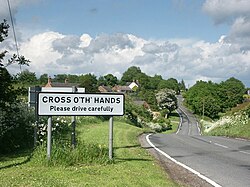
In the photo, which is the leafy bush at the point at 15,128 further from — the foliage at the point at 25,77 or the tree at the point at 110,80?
the tree at the point at 110,80

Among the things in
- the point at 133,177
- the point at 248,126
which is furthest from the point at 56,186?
the point at 248,126

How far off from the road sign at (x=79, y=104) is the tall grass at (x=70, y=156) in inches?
39.4

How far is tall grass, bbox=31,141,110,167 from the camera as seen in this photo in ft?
35.3

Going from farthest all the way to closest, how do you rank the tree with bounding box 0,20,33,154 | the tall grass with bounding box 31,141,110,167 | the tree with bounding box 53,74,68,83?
the tree with bounding box 53,74,68,83 < the tree with bounding box 0,20,33,154 < the tall grass with bounding box 31,141,110,167

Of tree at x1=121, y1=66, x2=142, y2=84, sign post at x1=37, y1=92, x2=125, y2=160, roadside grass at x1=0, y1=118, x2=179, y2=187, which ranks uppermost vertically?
tree at x1=121, y1=66, x2=142, y2=84

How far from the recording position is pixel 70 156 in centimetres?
1092

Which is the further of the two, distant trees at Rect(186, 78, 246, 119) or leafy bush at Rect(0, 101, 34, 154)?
distant trees at Rect(186, 78, 246, 119)

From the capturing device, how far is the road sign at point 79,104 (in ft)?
36.5

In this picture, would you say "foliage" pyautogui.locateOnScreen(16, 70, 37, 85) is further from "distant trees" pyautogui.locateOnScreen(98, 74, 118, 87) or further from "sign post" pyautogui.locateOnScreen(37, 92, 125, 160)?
"distant trees" pyautogui.locateOnScreen(98, 74, 118, 87)

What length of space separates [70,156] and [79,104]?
1506 millimetres

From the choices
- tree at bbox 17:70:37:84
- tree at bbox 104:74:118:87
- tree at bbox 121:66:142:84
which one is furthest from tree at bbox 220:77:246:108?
tree at bbox 17:70:37:84

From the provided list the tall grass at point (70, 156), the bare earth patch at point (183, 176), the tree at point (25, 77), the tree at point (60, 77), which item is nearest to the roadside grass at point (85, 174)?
the tall grass at point (70, 156)

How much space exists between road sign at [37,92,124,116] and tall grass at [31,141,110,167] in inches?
39.4

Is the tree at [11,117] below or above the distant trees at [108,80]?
below
